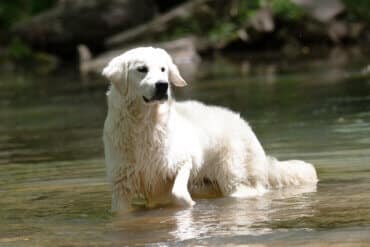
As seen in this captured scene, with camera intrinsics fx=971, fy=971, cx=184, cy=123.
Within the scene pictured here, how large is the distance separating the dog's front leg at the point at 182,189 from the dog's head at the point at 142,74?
2.20 feet

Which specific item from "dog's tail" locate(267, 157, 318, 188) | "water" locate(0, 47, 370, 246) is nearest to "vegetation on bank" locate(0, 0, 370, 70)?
"water" locate(0, 47, 370, 246)

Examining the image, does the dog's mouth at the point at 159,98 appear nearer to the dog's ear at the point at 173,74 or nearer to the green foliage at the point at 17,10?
the dog's ear at the point at 173,74

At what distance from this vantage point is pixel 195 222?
7703mm

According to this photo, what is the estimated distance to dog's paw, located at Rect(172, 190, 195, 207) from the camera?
27.4 feet

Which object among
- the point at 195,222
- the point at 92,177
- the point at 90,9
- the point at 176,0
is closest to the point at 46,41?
the point at 90,9

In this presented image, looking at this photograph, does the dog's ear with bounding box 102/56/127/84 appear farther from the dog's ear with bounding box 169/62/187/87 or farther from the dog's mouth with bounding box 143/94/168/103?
the dog's ear with bounding box 169/62/187/87

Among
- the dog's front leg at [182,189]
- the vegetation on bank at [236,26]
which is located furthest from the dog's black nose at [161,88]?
the vegetation on bank at [236,26]

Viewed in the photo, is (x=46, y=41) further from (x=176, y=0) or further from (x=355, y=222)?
(x=355, y=222)

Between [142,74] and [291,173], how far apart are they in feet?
6.55

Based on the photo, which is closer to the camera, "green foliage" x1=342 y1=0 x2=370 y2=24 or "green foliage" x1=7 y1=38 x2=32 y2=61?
"green foliage" x1=342 y1=0 x2=370 y2=24

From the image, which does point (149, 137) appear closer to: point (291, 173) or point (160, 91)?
point (160, 91)

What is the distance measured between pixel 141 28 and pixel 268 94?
646 inches

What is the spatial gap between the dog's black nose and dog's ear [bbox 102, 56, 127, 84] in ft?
1.13

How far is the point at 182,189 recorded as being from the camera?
8.38 meters
